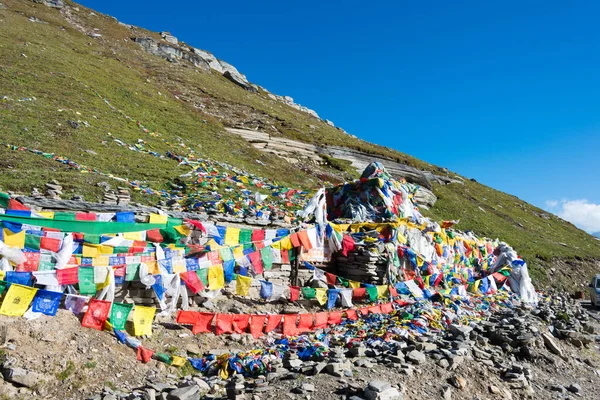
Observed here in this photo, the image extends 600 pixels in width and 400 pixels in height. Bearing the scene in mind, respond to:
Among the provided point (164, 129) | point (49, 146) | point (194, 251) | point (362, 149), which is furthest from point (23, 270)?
point (362, 149)

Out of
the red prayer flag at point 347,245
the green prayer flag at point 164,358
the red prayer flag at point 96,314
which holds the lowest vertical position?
the green prayer flag at point 164,358

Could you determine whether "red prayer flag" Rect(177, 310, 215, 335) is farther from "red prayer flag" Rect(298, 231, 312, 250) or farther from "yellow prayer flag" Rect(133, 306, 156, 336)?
"red prayer flag" Rect(298, 231, 312, 250)

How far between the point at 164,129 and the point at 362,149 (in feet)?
85.2

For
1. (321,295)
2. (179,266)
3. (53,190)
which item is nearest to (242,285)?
(179,266)

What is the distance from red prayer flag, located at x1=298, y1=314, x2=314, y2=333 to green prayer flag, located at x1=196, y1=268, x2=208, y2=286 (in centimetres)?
271

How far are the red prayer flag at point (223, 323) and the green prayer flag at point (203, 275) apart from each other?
1103 mm

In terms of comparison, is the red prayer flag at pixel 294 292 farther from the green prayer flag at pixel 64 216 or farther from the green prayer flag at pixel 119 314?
the green prayer flag at pixel 64 216

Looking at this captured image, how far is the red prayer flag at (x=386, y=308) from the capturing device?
13.2m

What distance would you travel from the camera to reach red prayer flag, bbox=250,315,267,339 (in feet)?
34.2

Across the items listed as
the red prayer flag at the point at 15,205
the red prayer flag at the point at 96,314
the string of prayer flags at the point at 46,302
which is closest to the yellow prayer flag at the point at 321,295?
the red prayer flag at the point at 96,314

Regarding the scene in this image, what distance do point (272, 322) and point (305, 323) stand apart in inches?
41.0

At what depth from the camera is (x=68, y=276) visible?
889 cm

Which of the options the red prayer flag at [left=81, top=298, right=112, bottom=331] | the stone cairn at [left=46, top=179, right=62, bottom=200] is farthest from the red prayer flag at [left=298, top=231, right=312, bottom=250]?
the stone cairn at [left=46, top=179, right=62, bottom=200]

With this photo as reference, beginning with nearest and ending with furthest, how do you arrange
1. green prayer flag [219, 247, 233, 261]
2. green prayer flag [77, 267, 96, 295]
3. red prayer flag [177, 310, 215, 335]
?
green prayer flag [77, 267, 96, 295]
red prayer flag [177, 310, 215, 335]
green prayer flag [219, 247, 233, 261]
